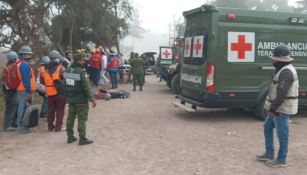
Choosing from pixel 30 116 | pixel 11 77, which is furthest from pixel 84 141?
pixel 11 77

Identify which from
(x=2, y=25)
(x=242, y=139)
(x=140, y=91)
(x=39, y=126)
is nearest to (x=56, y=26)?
(x=2, y=25)

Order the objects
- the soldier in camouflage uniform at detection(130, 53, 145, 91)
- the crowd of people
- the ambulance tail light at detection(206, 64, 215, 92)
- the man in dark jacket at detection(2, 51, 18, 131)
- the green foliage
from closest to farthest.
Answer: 1. the crowd of people
2. the man in dark jacket at detection(2, 51, 18, 131)
3. the ambulance tail light at detection(206, 64, 215, 92)
4. the green foliage
5. the soldier in camouflage uniform at detection(130, 53, 145, 91)

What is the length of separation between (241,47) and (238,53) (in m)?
0.16

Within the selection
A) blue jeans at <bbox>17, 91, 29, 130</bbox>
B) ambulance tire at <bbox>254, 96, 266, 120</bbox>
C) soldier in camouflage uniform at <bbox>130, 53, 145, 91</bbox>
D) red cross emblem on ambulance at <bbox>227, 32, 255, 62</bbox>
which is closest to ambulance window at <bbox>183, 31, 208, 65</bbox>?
red cross emblem on ambulance at <bbox>227, 32, 255, 62</bbox>

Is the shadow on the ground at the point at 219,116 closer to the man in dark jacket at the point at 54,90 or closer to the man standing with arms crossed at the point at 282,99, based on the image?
the man in dark jacket at the point at 54,90

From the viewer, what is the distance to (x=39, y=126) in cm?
942

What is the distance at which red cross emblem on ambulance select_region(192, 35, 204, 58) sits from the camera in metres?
9.56

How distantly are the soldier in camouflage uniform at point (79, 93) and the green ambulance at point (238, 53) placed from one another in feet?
10.1

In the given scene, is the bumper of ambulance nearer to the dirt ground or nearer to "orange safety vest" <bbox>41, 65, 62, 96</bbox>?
the dirt ground

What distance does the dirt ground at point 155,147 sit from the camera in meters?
6.07

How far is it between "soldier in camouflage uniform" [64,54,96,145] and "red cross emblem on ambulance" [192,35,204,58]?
3144 millimetres

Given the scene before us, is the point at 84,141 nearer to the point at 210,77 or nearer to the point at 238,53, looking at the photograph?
the point at 210,77

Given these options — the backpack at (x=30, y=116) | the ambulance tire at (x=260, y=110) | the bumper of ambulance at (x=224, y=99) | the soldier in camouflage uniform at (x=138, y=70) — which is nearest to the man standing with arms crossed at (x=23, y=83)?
the backpack at (x=30, y=116)

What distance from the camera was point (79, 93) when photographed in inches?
294
